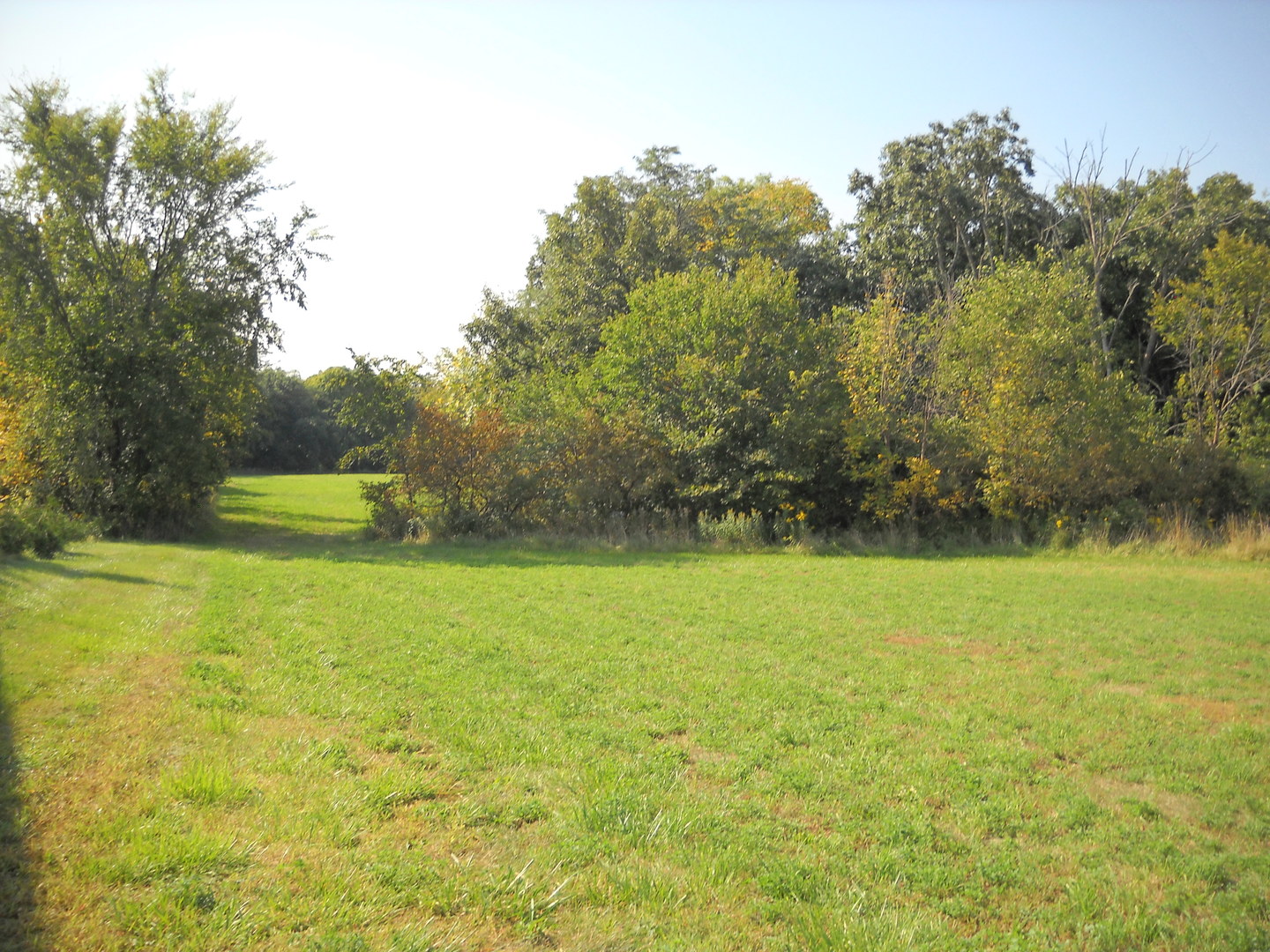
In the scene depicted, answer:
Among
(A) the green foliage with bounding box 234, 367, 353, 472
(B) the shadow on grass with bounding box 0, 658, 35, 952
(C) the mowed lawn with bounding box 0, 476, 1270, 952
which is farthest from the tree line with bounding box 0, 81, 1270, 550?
(A) the green foliage with bounding box 234, 367, 353, 472

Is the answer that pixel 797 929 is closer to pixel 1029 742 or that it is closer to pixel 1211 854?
→ pixel 1211 854

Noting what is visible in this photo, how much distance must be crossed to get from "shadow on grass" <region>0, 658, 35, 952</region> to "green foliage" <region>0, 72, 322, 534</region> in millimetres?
21836

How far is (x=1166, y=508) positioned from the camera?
894 inches

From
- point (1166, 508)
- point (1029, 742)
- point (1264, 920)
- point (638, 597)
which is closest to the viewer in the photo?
point (1264, 920)

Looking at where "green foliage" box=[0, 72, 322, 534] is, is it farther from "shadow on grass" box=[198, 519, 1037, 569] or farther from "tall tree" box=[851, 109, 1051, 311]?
"tall tree" box=[851, 109, 1051, 311]

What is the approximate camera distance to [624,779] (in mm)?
5629

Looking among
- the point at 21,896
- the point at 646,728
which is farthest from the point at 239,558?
the point at 21,896

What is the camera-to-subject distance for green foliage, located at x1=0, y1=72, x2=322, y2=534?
78.3ft

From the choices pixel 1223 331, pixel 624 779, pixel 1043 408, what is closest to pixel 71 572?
pixel 624 779

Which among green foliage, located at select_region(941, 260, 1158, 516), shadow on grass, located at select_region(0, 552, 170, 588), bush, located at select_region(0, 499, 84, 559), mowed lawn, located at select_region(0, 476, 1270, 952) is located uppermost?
green foliage, located at select_region(941, 260, 1158, 516)

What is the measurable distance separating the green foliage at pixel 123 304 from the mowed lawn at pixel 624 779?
14.3 metres

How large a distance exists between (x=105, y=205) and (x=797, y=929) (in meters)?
28.7

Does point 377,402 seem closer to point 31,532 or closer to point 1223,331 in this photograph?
point 31,532

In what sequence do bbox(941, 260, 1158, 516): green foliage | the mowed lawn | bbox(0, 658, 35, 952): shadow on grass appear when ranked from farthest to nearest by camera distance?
1. bbox(941, 260, 1158, 516): green foliage
2. the mowed lawn
3. bbox(0, 658, 35, 952): shadow on grass
